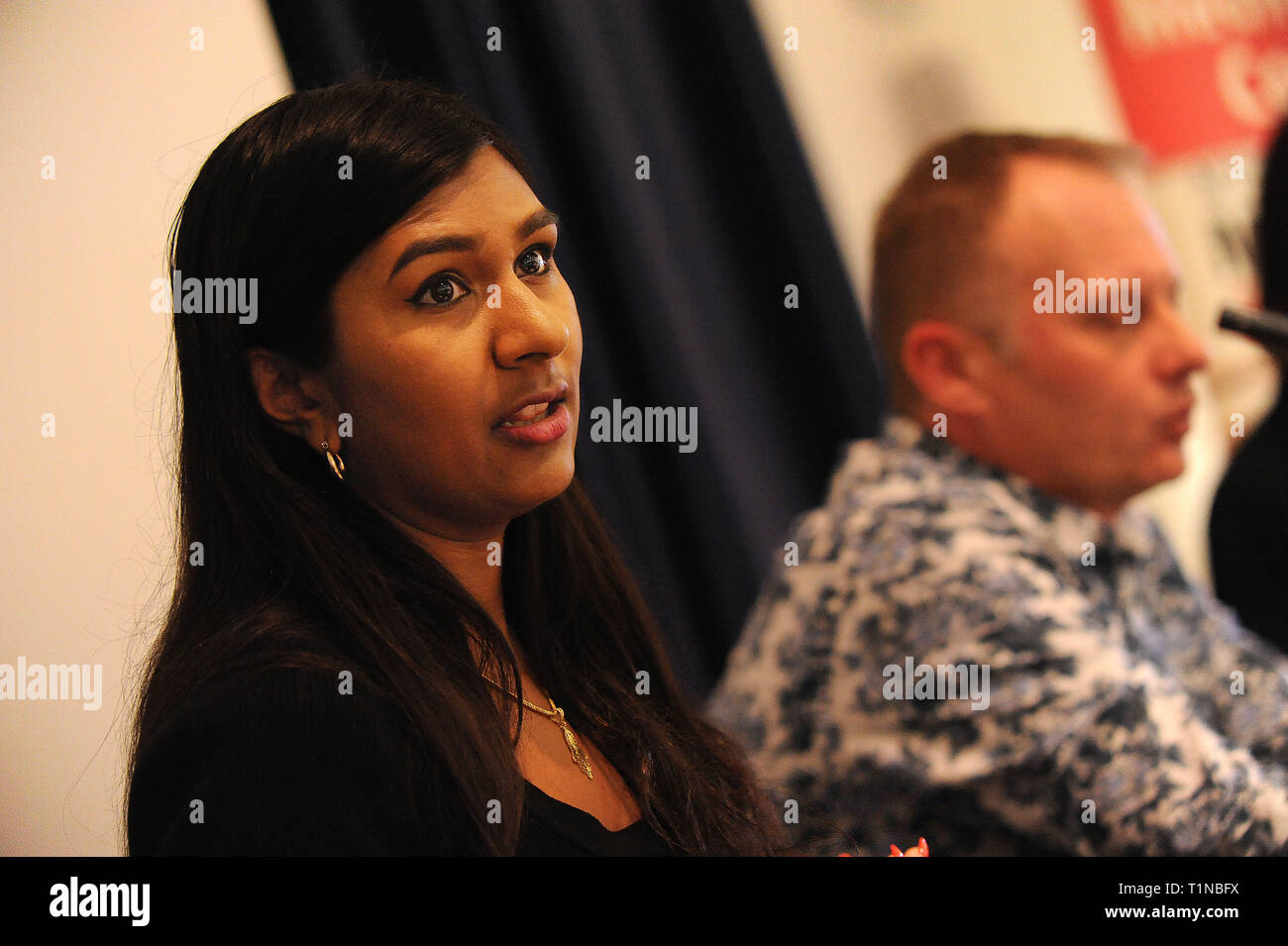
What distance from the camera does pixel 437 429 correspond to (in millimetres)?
1006

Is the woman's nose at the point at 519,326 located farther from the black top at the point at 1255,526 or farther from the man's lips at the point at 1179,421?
the black top at the point at 1255,526

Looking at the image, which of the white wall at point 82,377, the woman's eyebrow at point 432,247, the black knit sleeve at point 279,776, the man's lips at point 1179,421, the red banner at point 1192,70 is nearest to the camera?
the black knit sleeve at point 279,776

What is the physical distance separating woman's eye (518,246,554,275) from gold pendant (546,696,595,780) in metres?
0.41

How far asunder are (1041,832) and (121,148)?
50.9 inches

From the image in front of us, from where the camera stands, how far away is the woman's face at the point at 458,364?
974mm

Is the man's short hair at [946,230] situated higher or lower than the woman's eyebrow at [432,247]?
higher

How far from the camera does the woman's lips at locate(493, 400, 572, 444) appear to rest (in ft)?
3.36

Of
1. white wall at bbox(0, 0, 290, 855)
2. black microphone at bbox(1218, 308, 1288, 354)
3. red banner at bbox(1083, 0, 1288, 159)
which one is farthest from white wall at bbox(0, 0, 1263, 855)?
black microphone at bbox(1218, 308, 1288, 354)

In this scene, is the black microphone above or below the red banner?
below

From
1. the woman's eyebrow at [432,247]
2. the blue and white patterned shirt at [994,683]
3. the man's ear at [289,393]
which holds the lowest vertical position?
the blue and white patterned shirt at [994,683]

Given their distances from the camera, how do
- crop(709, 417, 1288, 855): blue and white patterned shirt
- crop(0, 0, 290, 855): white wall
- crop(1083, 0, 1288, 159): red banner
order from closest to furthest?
crop(709, 417, 1288, 855): blue and white patterned shirt < crop(0, 0, 290, 855): white wall < crop(1083, 0, 1288, 159): red banner

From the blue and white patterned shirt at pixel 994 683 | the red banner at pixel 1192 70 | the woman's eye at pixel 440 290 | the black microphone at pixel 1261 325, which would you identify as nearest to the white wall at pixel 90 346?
the woman's eye at pixel 440 290

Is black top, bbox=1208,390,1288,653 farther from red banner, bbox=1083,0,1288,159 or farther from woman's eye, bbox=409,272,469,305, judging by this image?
woman's eye, bbox=409,272,469,305
